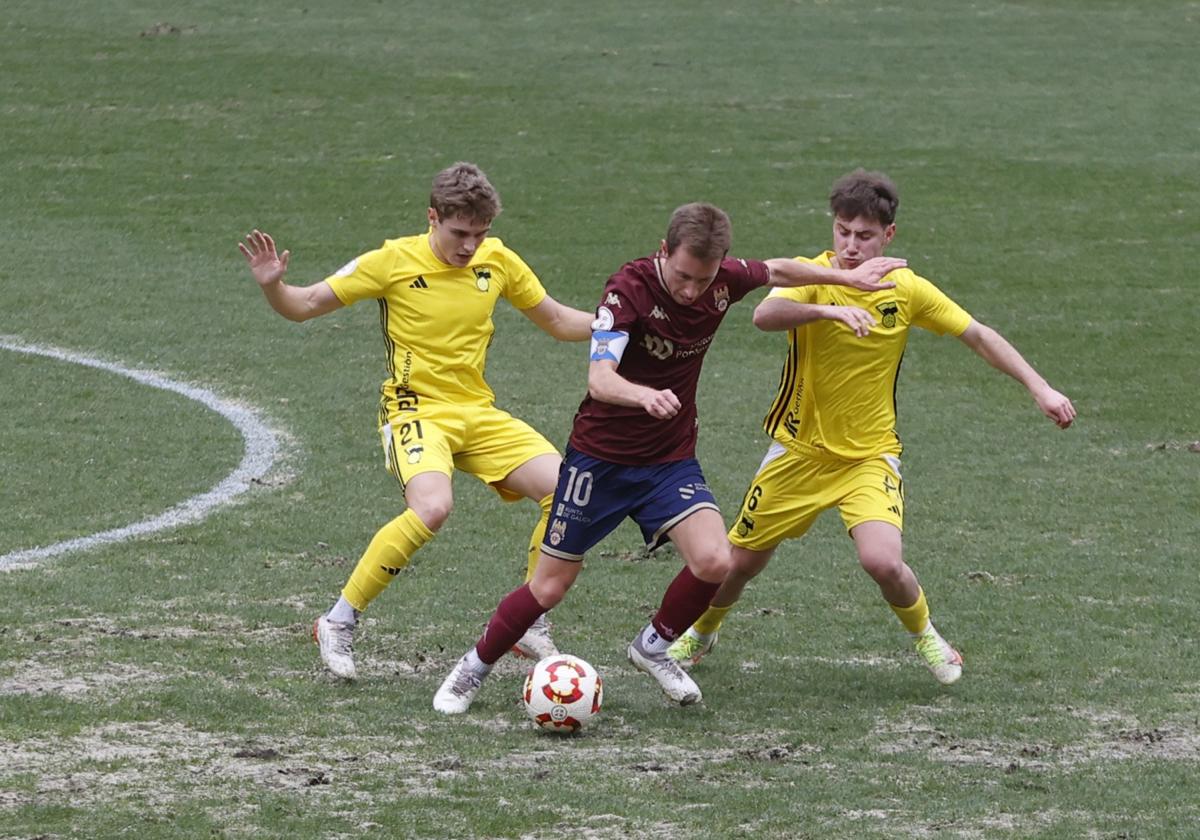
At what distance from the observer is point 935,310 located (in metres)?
7.48

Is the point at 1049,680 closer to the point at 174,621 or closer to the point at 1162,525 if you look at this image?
the point at 1162,525

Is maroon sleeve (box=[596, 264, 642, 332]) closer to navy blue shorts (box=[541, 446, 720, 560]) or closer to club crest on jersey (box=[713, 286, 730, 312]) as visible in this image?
club crest on jersey (box=[713, 286, 730, 312])

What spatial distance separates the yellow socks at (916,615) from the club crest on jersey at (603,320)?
5.35ft

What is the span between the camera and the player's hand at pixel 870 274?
7070 mm

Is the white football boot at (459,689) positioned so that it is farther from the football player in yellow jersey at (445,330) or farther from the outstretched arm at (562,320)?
the outstretched arm at (562,320)

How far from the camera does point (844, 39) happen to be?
24.5 metres

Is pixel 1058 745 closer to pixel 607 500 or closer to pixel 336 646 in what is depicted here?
pixel 607 500

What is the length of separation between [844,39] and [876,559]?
18.4 m

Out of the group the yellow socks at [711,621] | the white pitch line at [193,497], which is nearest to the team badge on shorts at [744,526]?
the yellow socks at [711,621]

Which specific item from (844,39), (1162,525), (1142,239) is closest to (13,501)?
(1162,525)

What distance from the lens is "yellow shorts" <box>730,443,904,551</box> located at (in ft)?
24.2

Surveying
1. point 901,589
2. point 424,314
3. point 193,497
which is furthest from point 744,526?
point 193,497

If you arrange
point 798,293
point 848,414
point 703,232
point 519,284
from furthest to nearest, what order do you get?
point 519,284 < point 848,414 < point 798,293 < point 703,232

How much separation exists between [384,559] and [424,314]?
41.7 inches
